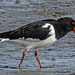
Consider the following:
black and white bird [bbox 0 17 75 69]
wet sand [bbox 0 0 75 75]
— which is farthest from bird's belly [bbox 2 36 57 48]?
wet sand [bbox 0 0 75 75]

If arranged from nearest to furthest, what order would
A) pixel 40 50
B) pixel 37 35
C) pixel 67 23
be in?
pixel 37 35 → pixel 67 23 → pixel 40 50

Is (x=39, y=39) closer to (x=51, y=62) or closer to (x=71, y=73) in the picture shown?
(x=51, y=62)

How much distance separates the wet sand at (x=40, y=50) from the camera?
8.20 meters

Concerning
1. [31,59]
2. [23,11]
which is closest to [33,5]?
[23,11]

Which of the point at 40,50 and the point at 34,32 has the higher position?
the point at 34,32

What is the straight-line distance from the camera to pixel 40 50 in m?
10.3

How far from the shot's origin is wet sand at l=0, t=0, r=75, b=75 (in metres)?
8.20

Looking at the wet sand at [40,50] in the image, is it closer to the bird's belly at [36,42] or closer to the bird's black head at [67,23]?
the bird's belly at [36,42]

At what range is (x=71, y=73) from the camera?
25.3ft

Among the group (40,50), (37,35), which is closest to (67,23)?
(37,35)

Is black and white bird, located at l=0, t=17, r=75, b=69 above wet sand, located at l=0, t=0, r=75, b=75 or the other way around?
above

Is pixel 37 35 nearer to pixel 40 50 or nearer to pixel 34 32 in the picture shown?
pixel 34 32

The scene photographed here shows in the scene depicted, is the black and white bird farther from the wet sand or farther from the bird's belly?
the wet sand

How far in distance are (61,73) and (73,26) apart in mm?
1734
